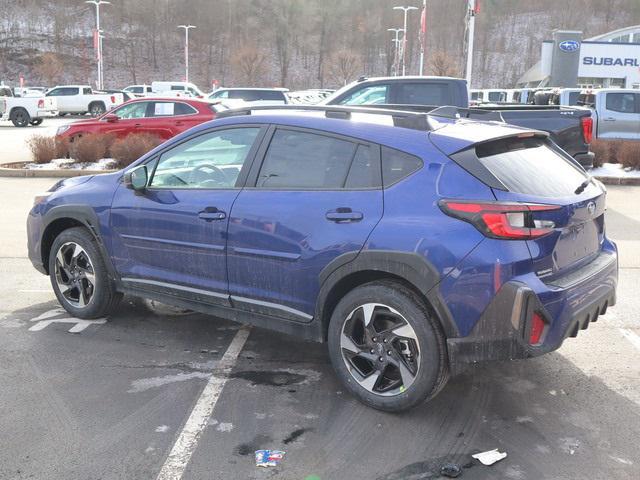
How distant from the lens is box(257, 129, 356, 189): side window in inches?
156

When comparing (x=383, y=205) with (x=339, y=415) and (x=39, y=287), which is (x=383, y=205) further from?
(x=39, y=287)

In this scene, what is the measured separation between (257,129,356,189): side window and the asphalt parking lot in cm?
126

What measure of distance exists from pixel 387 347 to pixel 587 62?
51.5 metres

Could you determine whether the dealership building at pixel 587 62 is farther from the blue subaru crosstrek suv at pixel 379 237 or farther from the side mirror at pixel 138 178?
the side mirror at pixel 138 178

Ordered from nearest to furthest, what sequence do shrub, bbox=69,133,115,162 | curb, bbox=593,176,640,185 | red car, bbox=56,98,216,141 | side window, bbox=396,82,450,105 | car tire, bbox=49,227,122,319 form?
car tire, bbox=49,227,122,319 → side window, bbox=396,82,450,105 → curb, bbox=593,176,640,185 → shrub, bbox=69,133,115,162 → red car, bbox=56,98,216,141

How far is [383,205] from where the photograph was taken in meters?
3.69

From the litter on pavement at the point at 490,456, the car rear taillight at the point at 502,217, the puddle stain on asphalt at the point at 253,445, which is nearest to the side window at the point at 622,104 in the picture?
the car rear taillight at the point at 502,217

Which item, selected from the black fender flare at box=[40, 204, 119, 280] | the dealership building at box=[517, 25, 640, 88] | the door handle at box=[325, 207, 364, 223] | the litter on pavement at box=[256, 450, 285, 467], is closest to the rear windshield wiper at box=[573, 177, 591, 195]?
the door handle at box=[325, 207, 364, 223]

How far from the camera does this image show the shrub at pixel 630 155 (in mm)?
14520

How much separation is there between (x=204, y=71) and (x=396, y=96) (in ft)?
304

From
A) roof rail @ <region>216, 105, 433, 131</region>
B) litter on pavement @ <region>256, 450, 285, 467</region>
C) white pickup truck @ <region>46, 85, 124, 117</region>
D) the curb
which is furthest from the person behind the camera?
white pickup truck @ <region>46, 85, 124, 117</region>

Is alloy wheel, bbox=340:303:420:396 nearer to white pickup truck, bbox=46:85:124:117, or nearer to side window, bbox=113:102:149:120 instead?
side window, bbox=113:102:149:120

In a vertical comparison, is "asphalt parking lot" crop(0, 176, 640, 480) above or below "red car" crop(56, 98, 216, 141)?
below

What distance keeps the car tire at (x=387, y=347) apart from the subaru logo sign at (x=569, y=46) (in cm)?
3930
